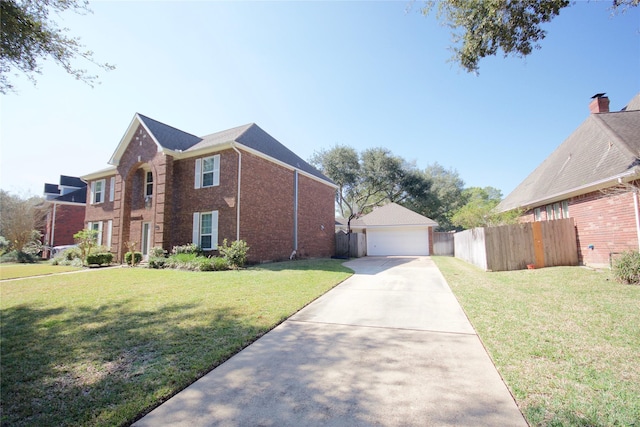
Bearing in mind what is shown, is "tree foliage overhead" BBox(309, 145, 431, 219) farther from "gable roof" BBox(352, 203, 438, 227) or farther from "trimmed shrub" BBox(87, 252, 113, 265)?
"trimmed shrub" BBox(87, 252, 113, 265)

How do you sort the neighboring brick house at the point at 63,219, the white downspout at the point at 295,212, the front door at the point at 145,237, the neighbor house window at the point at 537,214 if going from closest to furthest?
the neighbor house window at the point at 537,214 < the front door at the point at 145,237 < the white downspout at the point at 295,212 < the neighboring brick house at the point at 63,219

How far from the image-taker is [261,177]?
565 inches

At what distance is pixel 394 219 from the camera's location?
77.4ft

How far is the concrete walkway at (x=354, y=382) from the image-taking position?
2248mm

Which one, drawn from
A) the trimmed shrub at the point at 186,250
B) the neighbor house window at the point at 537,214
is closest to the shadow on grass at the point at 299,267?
the trimmed shrub at the point at 186,250

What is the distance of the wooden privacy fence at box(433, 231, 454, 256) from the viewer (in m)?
22.4

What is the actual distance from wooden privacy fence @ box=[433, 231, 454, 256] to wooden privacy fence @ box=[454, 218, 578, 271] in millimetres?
11842

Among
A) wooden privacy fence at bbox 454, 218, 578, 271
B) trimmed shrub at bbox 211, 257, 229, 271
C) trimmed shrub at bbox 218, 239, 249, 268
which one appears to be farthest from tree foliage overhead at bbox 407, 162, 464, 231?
trimmed shrub at bbox 211, 257, 229, 271

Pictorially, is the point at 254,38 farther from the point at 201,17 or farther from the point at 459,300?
the point at 459,300

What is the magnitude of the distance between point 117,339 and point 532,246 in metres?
12.9

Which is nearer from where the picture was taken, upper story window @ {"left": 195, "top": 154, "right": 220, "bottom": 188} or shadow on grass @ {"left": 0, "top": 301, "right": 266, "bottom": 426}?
shadow on grass @ {"left": 0, "top": 301, "right": 266, "bottom": 426}

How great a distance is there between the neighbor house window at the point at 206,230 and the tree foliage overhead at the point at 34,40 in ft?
25.3

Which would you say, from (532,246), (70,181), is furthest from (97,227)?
(532,246)

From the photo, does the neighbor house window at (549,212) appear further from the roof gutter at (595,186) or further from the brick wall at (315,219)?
the brick wall at (315,219)
